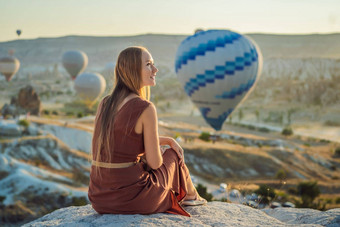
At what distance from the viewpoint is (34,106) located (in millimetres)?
32156

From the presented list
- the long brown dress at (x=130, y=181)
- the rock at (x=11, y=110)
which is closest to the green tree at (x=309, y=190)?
the long brown dress at (x=130, y=181)

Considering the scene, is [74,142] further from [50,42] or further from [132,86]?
[50,42]

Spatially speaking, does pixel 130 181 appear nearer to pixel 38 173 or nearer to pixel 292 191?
pixel 38 173

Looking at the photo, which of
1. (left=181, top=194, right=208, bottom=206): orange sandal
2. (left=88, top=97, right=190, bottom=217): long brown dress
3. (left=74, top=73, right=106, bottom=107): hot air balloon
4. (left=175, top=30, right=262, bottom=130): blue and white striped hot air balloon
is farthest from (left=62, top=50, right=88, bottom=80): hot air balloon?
(left=88, top=97, right=190, bottom=217): long brown dress

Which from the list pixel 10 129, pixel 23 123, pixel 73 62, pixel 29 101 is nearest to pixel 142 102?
pixel 10 129

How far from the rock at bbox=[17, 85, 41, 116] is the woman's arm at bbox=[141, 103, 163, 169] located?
98.3ft

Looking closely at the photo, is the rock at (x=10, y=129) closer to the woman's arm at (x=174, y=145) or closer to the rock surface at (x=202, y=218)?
the rock surface at (x=202, y=218)

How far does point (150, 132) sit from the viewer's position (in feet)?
11.2

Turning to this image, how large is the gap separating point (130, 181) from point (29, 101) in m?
30.2

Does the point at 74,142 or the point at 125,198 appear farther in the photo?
the point at 74,142

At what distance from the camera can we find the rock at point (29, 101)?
3147cm

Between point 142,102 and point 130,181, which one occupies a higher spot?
point 142,102

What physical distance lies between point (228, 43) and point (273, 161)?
816 cm

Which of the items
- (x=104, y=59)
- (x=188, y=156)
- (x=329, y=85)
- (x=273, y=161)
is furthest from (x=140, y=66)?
(x=104, y=59)
